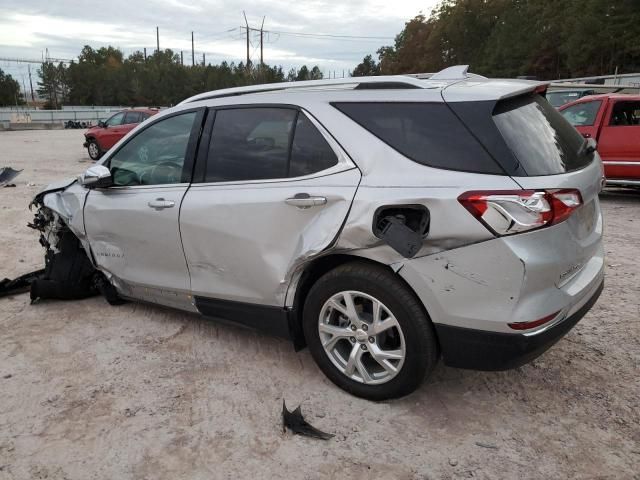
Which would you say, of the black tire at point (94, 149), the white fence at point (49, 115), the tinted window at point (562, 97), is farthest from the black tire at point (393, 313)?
the white fence at point (49, 115)

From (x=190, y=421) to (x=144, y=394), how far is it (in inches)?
16.8

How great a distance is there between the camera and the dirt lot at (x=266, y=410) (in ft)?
8.19

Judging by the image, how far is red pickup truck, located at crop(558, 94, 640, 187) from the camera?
27.6ft

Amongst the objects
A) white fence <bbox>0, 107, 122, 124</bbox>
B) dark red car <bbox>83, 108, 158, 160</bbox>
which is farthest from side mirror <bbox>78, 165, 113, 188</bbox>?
white fence <bbox>0, 107, 122, 124</bbox>

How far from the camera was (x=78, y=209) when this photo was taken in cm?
416

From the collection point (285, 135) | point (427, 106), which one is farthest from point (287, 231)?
point (427, 106)

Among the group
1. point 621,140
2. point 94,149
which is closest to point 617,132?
point 621,140

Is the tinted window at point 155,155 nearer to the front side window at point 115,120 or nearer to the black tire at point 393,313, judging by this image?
the black tire at point 393,313

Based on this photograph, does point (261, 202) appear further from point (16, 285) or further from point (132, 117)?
point (132, 117)

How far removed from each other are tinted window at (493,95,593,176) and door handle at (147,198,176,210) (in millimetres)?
2070

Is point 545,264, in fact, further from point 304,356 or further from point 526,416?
point 304,356

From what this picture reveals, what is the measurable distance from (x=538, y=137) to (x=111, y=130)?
16.5 m

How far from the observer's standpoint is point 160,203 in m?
3.53

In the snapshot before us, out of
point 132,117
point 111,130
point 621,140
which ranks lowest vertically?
point 111,130
